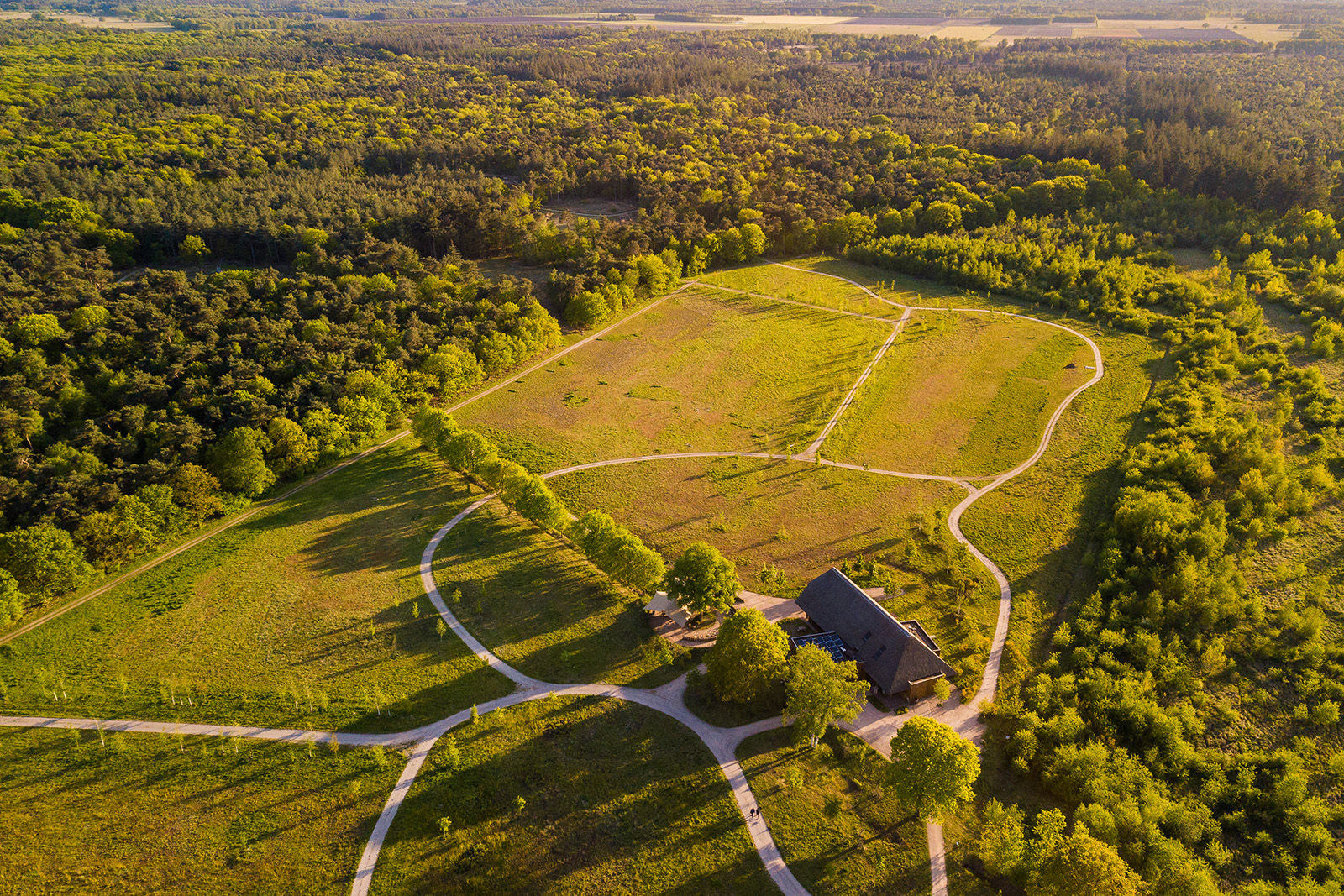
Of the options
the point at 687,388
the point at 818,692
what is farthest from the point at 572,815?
the point at 687,388

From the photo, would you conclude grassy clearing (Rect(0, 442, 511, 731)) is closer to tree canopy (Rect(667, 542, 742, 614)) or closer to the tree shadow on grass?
the tree shadow on grass

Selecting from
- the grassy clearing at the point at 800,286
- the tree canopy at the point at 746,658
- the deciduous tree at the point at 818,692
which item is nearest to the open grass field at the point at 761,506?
the tree canopy at the point at 746,658

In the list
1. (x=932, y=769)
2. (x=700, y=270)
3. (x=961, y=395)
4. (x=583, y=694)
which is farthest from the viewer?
(x=700, y=270)

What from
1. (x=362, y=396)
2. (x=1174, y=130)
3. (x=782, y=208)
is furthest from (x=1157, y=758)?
(x=1174, y=130)

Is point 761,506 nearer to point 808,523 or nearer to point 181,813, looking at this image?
point 808,523

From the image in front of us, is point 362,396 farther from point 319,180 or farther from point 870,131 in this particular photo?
point 870,131
